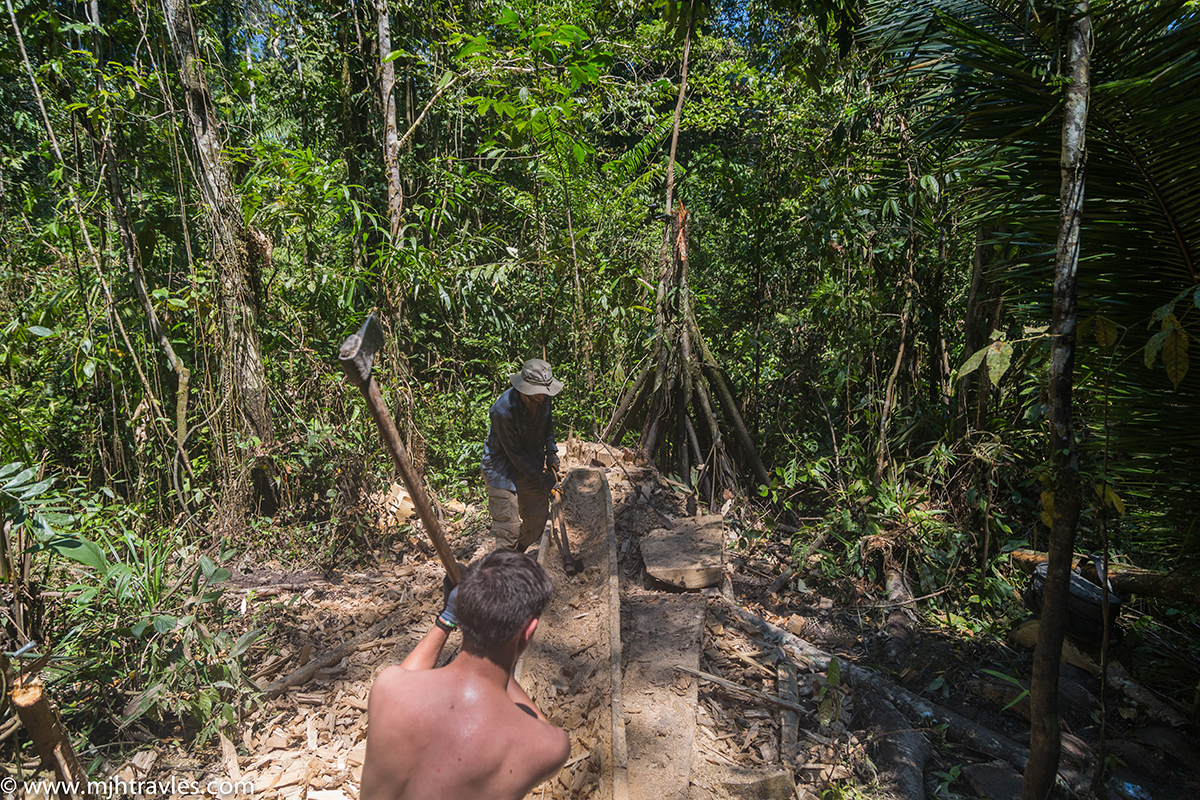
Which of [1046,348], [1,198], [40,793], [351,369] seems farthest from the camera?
[1,198]

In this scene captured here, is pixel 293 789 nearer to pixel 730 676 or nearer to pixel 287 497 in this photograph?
pixel 730 676

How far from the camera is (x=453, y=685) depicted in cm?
190

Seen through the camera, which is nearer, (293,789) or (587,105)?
(293,789)

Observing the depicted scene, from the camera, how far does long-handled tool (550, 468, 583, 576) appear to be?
4.89 meters

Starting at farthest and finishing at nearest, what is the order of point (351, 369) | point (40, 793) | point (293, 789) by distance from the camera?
point (293, 789), point (40, 793), point (351, 369)

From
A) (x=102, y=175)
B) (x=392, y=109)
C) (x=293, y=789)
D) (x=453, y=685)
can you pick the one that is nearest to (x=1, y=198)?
(x=102, y=175)

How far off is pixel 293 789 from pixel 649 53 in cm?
965

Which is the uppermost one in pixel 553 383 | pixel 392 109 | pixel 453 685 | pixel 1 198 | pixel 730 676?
pixel 392 109

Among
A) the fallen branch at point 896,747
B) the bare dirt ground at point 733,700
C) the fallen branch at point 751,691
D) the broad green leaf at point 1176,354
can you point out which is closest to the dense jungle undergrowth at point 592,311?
the broad green leaf at point 1176,354

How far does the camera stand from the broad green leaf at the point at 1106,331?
230 cm

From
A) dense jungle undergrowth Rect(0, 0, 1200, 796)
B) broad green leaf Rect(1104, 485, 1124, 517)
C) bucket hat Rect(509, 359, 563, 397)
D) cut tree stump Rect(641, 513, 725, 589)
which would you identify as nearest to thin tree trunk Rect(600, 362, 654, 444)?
dense jungle undergrowth Rect(0, 0, 1200, 796)

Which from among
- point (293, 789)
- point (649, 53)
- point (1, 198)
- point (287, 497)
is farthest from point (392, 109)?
point (293, 789)

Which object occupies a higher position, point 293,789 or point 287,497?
point 287,497

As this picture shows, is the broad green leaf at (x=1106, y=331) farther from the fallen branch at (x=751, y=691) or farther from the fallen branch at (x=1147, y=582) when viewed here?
the fallen branch at (x=751, y=691)
